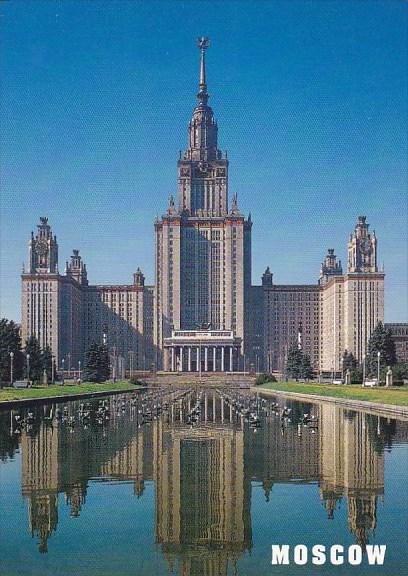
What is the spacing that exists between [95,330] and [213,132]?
4154cm

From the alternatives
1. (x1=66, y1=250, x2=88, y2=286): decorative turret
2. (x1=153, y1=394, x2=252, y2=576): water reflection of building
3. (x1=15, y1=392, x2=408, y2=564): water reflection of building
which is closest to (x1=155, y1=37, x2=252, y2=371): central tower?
(x1=66, y1=250, x2=88, y2=286): decorative turret

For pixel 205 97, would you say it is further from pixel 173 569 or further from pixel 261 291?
pixel 173 569

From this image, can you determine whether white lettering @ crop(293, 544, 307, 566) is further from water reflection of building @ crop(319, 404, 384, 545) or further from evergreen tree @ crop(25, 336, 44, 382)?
evergreen tree @ crop(25, 336, 44, 382)

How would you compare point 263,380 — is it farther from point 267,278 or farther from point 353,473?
point 353,473

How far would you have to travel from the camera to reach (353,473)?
2216 cm

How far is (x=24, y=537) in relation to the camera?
49.3 feet

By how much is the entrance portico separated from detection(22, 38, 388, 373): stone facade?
16 cm

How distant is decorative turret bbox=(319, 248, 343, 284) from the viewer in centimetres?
15225

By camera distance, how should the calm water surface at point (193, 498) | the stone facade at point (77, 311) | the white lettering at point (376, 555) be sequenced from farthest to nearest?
the stone facade at point (77, 311)
the calm water surface at point (193, 498)
the white lettering at point (376, 555)

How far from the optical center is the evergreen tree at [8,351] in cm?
7169

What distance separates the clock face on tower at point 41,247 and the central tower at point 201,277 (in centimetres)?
1875

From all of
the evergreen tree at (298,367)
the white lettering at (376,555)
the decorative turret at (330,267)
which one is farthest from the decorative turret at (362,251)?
the white lettering at (376,555)

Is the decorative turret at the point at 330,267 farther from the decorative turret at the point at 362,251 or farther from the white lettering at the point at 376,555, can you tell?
the white lettering at the point at 376,555

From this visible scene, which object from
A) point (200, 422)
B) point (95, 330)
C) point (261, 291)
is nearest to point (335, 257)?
point (261, 291)
